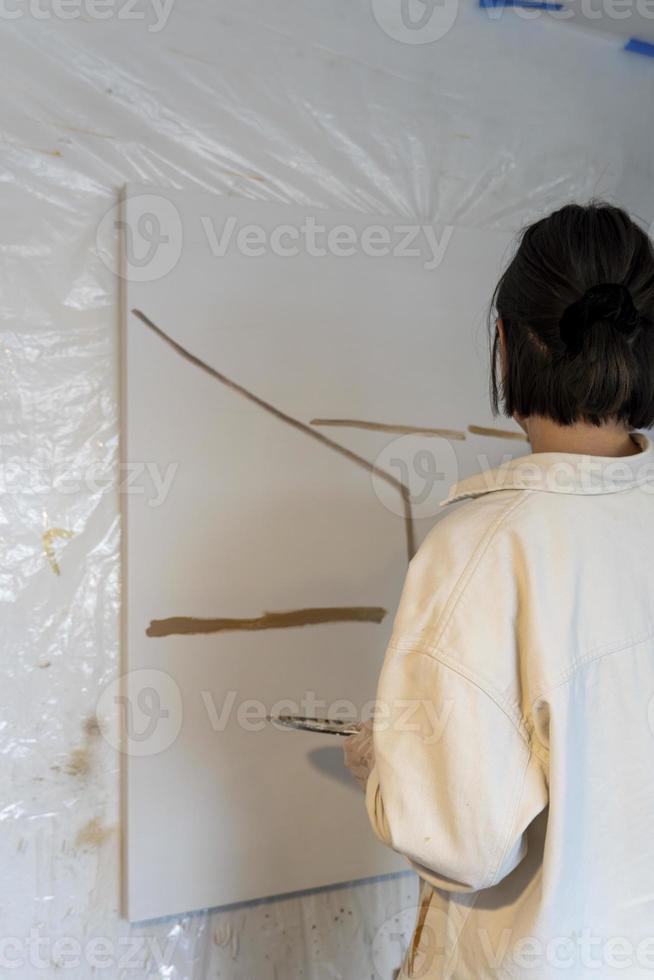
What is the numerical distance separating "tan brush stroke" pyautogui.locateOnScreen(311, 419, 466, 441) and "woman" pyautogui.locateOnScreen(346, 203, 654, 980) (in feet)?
2.03

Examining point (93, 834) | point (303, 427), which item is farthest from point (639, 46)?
point (93, 834)

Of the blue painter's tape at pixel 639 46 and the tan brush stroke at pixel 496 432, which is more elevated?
the blue painter's tape at pixel 639 46

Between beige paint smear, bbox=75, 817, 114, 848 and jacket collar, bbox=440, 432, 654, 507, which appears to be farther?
beige paint smear, bbox=75, 817, 114, 848

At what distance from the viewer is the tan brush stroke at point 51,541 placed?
1344 millimetres

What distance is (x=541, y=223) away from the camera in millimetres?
929

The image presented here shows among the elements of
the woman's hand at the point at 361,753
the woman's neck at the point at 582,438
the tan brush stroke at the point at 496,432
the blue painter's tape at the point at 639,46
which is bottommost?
the woman's hand at the point at 361,753

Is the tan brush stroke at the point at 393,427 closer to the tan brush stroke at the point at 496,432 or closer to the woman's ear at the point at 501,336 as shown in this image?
the tan brush stroke at the point at 496,432

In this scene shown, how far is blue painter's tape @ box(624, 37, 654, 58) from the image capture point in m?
1.86

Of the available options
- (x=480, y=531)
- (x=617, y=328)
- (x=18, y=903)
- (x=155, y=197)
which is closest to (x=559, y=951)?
(x=480, y=531)

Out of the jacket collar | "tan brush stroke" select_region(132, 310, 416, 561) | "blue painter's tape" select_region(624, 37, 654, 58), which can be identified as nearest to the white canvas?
"tan brush stroke" select_region(132, 310, 416, 561)

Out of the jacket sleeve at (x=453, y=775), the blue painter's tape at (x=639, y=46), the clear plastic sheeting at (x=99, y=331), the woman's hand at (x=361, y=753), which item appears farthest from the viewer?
the blue painter's tape at (x=639, y=46)

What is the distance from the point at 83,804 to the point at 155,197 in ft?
3.22

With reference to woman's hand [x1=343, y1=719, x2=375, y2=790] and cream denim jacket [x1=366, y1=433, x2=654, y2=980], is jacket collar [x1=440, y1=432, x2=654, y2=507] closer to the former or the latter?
cream denim jacket [x1=366, y1=433, x2=654, y2=980]

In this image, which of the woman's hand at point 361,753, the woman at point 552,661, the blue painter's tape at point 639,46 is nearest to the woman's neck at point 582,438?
the woman at point 552,661
